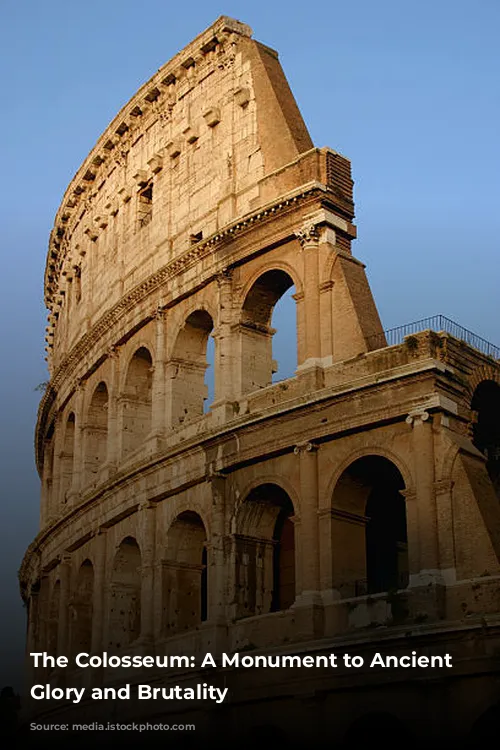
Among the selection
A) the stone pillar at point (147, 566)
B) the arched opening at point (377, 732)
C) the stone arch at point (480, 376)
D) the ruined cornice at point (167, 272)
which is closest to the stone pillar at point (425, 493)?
the stone arch at point (480, 376)

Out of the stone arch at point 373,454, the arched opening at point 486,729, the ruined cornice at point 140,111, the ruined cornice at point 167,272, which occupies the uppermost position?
the ruined cornice at point 140,111

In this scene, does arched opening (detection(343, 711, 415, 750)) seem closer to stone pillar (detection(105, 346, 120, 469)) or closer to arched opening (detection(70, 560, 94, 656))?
stone pillar (detection(105, 346, 120, 469))

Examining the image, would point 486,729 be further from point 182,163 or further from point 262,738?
point 182,163

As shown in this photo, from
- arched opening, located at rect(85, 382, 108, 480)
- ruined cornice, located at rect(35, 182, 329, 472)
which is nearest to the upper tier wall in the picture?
ruined cornice, located at rect(35, 182, 329, 472)

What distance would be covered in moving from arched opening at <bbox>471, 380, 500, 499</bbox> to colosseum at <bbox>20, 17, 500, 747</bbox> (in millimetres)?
48

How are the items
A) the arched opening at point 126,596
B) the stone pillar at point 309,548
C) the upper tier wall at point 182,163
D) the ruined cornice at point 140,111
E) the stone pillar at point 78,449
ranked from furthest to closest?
1. the stone pillar at point 78,449
2. the ruined cornice at point 140,111
3. the arched opening at point 126,596
4. the upper tier wall at point 182,163
5. the stone pillar at point 309,548

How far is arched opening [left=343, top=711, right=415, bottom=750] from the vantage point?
65.2 feet

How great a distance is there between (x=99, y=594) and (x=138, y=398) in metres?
4.94

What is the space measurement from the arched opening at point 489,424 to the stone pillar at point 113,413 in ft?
28.9

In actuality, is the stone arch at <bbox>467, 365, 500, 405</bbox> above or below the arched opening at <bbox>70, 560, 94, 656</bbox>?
above

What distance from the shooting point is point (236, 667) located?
21.9 m

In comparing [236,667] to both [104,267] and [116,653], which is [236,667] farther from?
[104,267]

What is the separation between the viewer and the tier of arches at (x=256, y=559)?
21.8 metres

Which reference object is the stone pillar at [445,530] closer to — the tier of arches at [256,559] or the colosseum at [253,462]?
the colosseum at [253,462]
